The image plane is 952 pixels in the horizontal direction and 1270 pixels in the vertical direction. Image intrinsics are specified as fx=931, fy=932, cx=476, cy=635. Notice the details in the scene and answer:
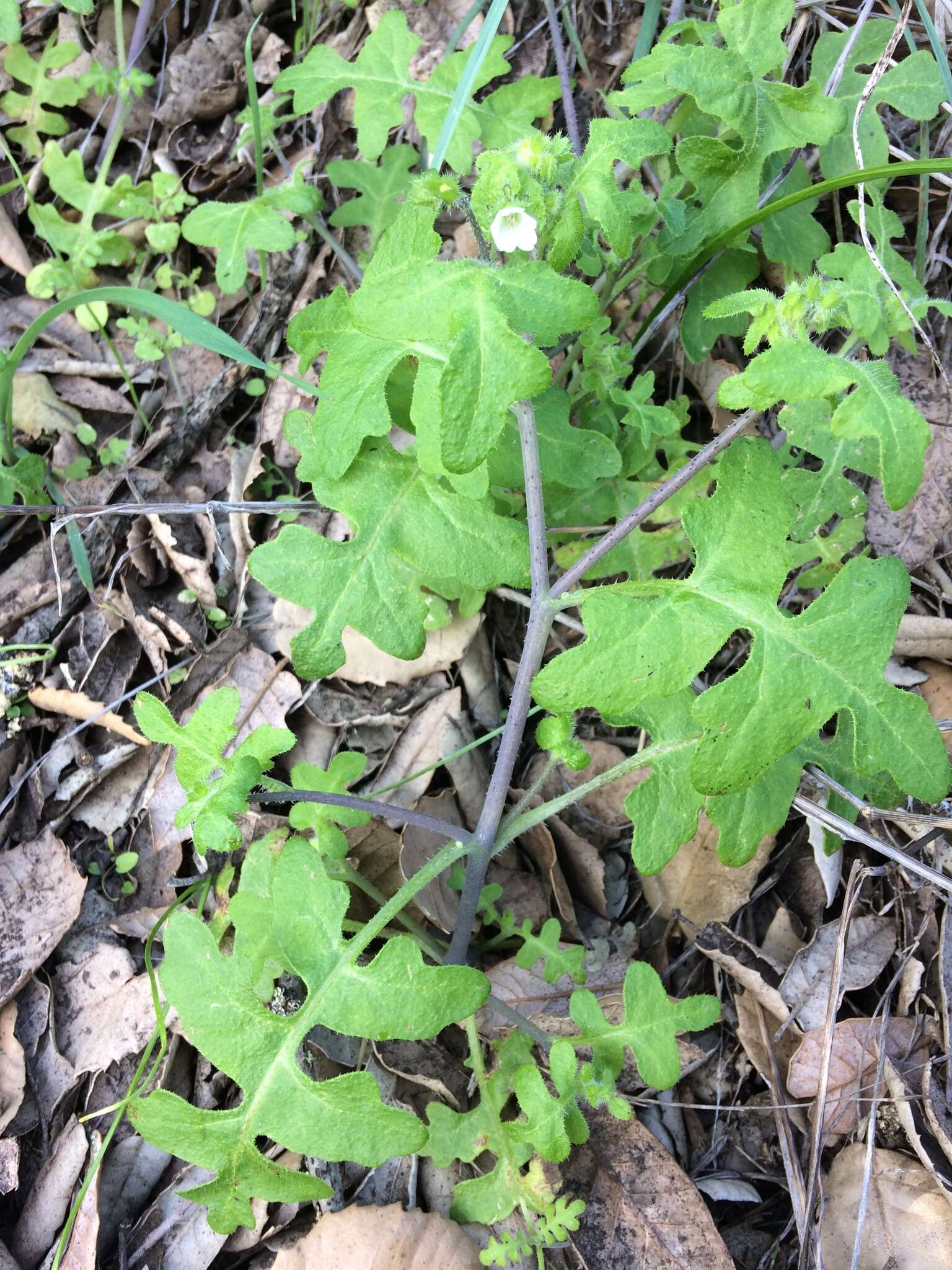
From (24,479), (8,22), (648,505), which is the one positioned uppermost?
(8,22)

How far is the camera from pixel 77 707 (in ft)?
10.0

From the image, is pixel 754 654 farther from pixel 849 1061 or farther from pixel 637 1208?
pixel 637 1208

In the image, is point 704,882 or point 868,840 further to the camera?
point 704,882

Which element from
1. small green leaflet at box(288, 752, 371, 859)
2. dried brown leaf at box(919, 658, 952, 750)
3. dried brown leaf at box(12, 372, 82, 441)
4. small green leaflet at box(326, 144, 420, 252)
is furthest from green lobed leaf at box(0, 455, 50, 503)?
dried brown leaf at box(919, 658, 952, 750)

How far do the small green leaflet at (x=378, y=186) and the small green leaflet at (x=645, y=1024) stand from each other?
2452 millimetres

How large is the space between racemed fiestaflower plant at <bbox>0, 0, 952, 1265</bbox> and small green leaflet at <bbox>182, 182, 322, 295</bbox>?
0.4 inches

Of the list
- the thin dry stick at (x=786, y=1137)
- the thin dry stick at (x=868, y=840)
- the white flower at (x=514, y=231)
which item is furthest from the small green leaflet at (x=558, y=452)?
the thin dry stick at (x=786, y=1137)

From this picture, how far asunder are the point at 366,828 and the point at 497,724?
20.8 inches

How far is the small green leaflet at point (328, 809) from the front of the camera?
255 cm

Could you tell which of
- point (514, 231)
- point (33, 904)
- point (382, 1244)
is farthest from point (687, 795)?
point (33, 904)

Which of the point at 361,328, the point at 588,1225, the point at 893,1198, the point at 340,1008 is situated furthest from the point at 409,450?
the point at 893,1198

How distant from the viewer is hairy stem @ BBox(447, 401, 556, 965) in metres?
2.18

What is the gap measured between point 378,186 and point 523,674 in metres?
1.85

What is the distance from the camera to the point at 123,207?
3.54m
